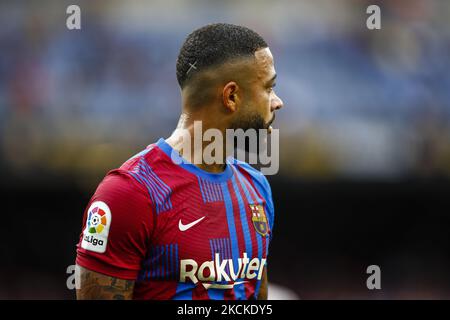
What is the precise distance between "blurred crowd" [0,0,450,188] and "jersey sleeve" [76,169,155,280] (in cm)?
443

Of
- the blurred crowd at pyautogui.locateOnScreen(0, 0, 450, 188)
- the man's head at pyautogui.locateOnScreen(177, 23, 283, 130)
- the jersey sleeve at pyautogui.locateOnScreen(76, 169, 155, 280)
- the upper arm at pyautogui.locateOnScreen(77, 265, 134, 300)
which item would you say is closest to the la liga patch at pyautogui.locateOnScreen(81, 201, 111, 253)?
the jersey sleeve at pyautogui.locateOnScreen(76, 169, 155, 280)

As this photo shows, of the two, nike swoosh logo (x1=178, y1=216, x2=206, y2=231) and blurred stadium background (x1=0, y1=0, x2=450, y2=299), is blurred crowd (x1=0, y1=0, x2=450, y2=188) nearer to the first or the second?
blurred stadium background (x1=0, y1=0, x2=450, y2=299)

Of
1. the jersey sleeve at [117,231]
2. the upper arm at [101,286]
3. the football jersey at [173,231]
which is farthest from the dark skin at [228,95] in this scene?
the upper arm at [101,286]

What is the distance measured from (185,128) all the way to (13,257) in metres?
5.10

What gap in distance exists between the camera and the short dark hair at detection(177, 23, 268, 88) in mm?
3295

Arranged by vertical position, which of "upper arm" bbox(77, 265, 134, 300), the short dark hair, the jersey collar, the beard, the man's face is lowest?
"upper arm" bbox(77, 265, 134, 300)

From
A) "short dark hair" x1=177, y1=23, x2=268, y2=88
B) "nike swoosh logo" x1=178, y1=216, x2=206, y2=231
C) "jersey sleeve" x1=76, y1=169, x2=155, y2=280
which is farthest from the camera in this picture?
"short dark hair" x1=177, y1=23, x2=268, y2=88

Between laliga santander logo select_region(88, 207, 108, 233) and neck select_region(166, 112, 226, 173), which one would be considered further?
neck select_region(166, 112, 226, 173)

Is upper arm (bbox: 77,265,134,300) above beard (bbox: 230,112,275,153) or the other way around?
the other way around

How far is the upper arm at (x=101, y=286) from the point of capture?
298 centimetres

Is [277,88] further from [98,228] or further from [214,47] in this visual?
[98,228]

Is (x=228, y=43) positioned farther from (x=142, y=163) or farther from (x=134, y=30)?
(x=134, y=30)

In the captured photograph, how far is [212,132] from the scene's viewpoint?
3.37 metres
